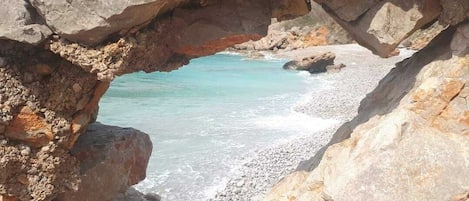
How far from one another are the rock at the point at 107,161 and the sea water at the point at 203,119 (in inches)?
120

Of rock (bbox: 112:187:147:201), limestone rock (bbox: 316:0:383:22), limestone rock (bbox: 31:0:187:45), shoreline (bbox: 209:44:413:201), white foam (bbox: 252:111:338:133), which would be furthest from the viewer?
white foam (bbox: 252:111:338:133)

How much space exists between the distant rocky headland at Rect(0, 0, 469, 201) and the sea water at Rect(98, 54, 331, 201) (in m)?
5.22

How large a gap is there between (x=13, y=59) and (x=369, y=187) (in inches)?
178

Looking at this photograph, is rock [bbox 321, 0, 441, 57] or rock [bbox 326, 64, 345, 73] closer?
rock [bbox 321, 0, 441, 57]

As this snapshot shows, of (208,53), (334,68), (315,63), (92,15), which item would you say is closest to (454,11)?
(208,53)

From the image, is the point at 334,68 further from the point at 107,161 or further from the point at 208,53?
the point at 208,53

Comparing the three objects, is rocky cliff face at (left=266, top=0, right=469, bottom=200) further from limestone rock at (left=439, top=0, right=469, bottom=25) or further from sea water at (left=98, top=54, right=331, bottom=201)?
sea water at (left=98, top=54, right=331, bottom=201)

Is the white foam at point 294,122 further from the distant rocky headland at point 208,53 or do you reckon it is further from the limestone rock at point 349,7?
the limestone rock at point 349,7

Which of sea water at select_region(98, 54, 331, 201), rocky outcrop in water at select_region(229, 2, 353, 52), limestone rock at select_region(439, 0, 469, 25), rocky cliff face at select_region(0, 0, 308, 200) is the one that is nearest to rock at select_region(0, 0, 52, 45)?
rocky cliff face at select_region(0, 0, 308, 200)

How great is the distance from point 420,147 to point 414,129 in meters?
0.21

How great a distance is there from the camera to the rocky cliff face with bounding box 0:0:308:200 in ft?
18.1

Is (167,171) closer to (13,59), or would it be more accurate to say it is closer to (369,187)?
(13,59)

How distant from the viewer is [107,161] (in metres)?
7.80

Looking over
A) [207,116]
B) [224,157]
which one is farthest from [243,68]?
[224,157]
